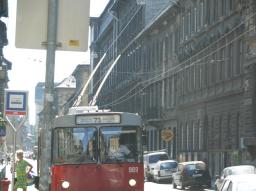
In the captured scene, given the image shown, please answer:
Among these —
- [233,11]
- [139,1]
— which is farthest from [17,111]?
[139,1]

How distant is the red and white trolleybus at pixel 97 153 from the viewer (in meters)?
16.2

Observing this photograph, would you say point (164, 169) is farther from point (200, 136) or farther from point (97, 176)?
point (97, 176)

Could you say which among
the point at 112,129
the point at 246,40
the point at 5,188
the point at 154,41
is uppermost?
the point at 154,41

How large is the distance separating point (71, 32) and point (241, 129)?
3379 cm

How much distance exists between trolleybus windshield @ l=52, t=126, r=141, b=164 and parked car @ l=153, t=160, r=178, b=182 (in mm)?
28507

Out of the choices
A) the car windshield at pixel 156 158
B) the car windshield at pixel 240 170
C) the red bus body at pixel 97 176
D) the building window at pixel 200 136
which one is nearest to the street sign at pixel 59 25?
the red bus body at pixel 97 176

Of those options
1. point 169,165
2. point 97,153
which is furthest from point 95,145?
point 169,165

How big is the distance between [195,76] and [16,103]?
39.2 m

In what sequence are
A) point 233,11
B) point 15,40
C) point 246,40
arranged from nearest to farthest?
1. point 15,40
2. point 246,40
3. point 233,11

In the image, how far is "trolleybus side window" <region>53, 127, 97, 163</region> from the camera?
16141 mm

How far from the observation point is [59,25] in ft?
27.1

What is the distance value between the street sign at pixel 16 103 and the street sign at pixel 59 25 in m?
5.53

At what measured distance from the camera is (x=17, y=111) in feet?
45.1

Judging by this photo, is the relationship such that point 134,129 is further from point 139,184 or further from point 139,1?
point 139,1
